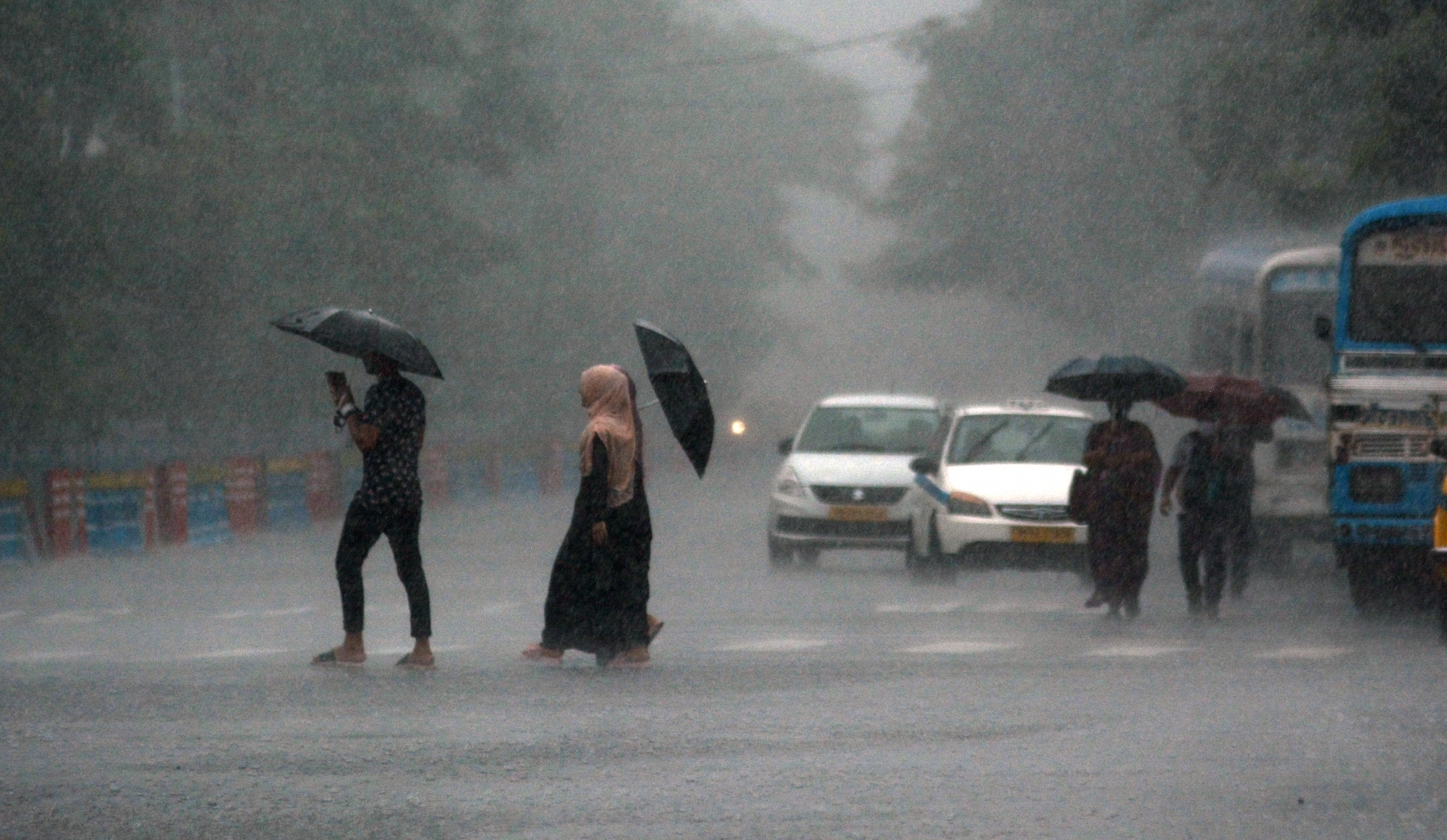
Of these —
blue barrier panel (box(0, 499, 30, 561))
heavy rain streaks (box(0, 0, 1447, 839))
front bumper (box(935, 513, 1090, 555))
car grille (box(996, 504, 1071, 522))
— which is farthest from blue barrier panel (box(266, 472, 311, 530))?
car grille (box(996, 504, 1071, 522))

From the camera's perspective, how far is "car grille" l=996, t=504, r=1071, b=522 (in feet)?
70.1

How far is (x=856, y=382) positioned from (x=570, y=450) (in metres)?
85.7

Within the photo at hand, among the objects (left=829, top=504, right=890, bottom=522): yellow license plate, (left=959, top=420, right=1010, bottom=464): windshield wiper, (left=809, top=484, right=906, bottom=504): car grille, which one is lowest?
(left=829, top=504, right=890, bottom=522): yellow license plate

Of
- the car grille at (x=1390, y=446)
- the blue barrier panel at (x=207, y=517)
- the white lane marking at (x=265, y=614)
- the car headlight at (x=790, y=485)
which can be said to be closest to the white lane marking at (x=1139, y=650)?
the car grille at (x=1390, y=446)

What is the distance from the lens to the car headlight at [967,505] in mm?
21531

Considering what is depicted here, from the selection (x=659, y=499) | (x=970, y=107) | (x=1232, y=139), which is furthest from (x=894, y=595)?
(x=970, y=107)

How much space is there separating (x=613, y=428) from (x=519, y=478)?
40.0 meters

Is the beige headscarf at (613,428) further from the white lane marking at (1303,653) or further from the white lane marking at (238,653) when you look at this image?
the white lane marking at (1303,653)

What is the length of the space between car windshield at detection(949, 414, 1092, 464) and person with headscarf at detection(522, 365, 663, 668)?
945cm

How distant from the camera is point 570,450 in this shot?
61.7 meters

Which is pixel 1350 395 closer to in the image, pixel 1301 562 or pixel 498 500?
pixel 1301 562

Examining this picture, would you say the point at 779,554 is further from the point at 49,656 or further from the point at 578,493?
the point at 578,493

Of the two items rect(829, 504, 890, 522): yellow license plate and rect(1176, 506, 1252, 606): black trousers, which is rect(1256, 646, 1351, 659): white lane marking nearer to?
rect(1176, 506, 1252, 606): black trousers

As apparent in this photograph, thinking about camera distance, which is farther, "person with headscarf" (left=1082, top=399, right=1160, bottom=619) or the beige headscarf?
"person with headscarf" (left=1082, top=399, right=1160, bottom=619)
